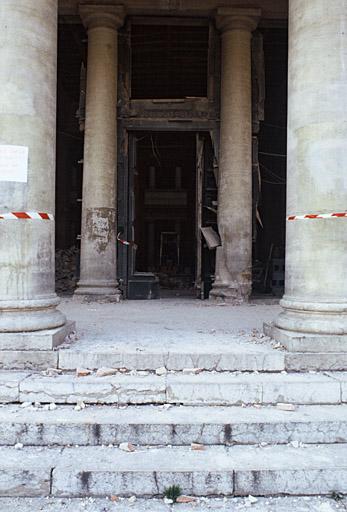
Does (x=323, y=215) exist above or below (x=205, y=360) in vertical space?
above

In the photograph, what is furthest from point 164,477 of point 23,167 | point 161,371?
point 23,167

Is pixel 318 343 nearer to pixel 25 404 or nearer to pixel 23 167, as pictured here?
pixel 25 404

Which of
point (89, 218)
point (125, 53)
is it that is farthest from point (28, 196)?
point (125, 53)

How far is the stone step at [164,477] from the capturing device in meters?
3.43

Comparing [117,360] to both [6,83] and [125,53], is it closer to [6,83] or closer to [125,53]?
[6,83]

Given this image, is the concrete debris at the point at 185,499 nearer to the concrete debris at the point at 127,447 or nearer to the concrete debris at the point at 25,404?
the concrete debris at the point at 127,447

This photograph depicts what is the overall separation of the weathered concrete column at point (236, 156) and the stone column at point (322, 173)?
6.47m

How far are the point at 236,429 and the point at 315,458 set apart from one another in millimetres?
649

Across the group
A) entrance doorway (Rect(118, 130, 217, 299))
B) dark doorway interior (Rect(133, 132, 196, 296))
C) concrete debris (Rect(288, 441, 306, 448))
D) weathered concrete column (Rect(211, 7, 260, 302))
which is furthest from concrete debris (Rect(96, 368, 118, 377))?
dark doorway interior (Rect(133, 132, 196, 296))

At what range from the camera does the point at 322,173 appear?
542cm

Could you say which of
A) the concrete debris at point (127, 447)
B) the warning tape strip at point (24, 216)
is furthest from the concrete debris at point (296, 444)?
the warning tape strip at point (24, 216)

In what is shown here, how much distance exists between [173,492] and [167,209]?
77.1 feet

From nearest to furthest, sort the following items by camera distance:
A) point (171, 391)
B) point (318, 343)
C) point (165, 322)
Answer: point (171, 391) < point (318, 343) < point (165, 322)

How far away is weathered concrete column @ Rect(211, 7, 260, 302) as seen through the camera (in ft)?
39.4
